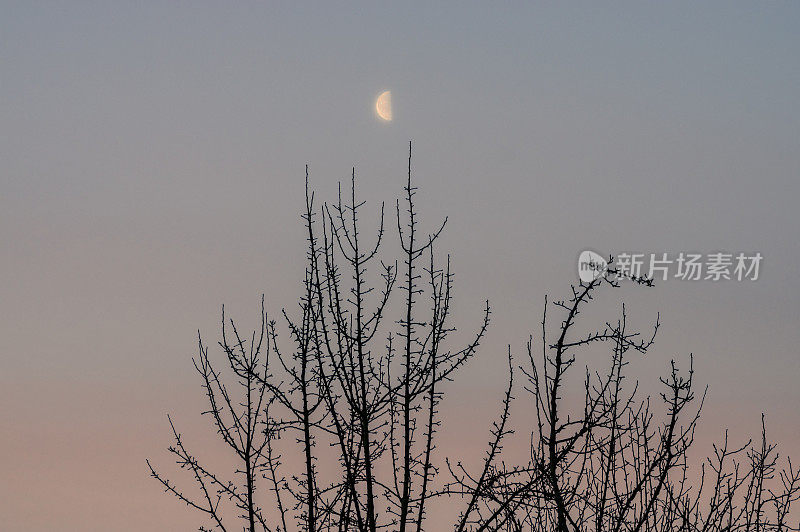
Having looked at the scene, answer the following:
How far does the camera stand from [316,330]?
786 cm

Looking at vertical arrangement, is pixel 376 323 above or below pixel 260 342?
below

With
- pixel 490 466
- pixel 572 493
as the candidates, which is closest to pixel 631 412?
pixel 572 493

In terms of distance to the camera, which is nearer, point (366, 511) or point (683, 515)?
point (366, 511)

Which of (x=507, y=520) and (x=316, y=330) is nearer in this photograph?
(x=316, y=330)

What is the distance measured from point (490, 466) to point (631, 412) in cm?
271

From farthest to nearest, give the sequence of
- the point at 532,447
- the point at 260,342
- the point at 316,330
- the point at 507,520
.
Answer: the point at 260,342 < the point at 532,447 < the point at 507,520 < the point at 316,330

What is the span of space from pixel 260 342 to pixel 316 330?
2.39 m

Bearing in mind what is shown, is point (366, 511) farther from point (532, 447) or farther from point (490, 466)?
point (532, 447)

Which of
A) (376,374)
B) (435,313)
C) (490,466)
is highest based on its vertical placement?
(435,313)

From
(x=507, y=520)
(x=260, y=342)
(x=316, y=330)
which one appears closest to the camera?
(x=316, y=330)

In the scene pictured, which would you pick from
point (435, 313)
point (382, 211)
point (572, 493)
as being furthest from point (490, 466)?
point (382, 211)

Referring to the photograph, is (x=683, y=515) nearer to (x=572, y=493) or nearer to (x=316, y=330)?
(x=572, y=493)

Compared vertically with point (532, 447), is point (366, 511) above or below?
below

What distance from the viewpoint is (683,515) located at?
9773 millimetres
